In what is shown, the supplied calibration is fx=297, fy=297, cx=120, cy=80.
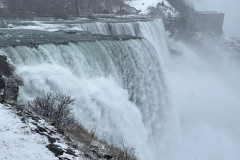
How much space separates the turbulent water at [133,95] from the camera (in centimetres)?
1273

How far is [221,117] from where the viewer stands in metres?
32.2

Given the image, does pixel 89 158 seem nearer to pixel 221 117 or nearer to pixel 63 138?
pixel 63 138

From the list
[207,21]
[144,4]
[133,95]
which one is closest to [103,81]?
[133,95]

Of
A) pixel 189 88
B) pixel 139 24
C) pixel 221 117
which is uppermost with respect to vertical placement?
pixel 139 24

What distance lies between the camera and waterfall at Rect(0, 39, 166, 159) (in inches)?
484

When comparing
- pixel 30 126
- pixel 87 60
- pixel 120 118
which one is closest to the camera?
pixel 30 126

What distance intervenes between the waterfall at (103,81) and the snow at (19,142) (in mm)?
4027

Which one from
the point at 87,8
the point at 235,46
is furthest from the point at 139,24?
the point at 235,46

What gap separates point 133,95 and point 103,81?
4.22 m

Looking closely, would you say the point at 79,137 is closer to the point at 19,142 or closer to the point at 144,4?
the point at 19,142

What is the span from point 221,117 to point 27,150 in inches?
1152

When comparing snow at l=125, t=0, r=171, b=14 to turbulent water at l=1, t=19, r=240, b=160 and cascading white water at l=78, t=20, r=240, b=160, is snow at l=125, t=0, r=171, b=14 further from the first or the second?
turbulent water at l=1, t=19, r=240, b=160

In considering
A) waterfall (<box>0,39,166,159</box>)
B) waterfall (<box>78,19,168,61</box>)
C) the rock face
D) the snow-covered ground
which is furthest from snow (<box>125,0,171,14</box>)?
the snow-covered ground

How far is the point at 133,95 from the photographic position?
18875 mm
